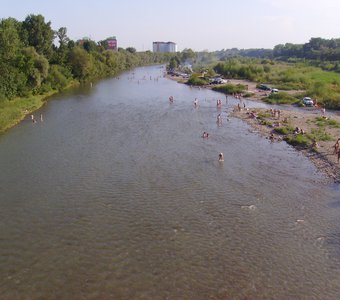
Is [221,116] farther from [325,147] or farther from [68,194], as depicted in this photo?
[68,194]

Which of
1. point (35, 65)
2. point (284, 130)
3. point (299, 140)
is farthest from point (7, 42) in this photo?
point (299, 140)

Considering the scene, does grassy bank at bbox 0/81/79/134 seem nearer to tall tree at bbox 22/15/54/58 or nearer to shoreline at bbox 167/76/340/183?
tall tree at bbox 22/15/54/58

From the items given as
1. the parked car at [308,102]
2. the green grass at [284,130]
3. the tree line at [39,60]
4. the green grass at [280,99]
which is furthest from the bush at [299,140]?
the tree line at [39,60]

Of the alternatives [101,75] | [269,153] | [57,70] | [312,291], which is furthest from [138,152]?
[101,75]

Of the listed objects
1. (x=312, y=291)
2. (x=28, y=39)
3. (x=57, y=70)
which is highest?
(x=28, y=39)

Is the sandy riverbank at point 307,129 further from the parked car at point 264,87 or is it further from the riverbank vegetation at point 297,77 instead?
the parked car at point 264,87

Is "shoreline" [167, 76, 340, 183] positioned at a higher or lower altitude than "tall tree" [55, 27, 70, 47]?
lower

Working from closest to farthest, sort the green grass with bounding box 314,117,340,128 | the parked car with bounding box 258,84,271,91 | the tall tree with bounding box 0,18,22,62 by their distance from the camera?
the green grass with bounding box 314,117,340,128 → the tall tree with bounding box 0,18,22,62 → the parked car with bounding box 258,84,271,91

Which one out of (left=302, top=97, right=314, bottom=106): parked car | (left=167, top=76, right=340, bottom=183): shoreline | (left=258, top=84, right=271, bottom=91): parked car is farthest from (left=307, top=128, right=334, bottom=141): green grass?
(left=258, top=84, right=271, bottom=91): parked car
